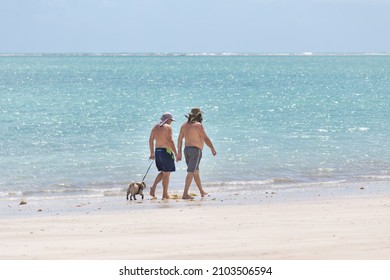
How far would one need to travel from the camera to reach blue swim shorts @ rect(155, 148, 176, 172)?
1346 centimetres

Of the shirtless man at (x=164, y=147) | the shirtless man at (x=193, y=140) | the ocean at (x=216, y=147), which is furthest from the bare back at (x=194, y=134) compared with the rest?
the ocean at (x=216, y=147)

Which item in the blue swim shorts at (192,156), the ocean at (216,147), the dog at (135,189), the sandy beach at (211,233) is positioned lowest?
the ocean at (216,147)

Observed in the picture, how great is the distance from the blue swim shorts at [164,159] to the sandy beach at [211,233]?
151 centimetres

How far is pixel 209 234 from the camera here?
30.6 ft

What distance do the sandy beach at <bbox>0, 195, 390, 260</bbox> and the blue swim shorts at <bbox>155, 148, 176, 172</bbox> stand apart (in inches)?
59.5

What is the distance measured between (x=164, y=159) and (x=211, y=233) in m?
4.21

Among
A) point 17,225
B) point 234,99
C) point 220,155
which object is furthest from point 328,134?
point 234,99

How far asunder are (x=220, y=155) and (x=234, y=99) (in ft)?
105

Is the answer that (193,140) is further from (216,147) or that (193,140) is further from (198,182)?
(216,147)

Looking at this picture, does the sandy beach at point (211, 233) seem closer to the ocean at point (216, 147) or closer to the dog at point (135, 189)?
the dog at point (135, 189)

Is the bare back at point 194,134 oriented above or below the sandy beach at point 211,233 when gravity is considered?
above

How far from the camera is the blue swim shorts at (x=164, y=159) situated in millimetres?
13461

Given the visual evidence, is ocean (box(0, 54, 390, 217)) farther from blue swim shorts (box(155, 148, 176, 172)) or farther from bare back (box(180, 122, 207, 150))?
bare back (box(180, 122, 207, 150))
